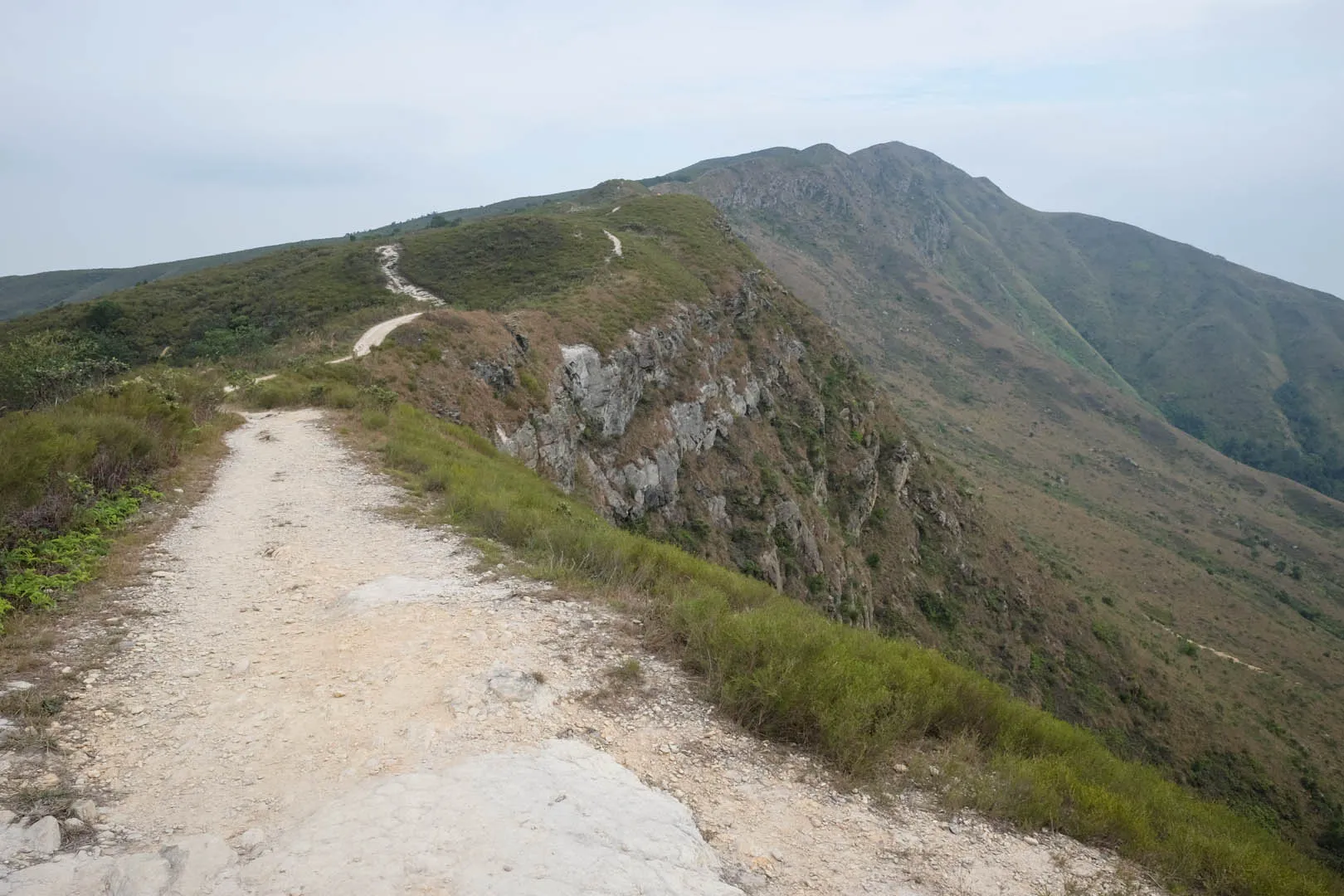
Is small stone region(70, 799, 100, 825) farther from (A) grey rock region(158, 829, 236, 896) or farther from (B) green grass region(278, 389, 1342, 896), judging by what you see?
(B) green grass region(278, 389, 1342, 896)

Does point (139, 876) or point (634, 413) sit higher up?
point (139, 876)

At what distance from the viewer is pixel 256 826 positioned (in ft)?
13.3

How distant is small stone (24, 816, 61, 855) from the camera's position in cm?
368

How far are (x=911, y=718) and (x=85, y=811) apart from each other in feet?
21.5

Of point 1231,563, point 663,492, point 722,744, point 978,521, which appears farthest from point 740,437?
→ point 1231,563

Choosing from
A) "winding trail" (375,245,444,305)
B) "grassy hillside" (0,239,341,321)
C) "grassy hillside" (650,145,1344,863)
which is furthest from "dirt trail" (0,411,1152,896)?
"grassy hillside" (0,239,341,321)

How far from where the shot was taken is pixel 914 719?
629 centimetres

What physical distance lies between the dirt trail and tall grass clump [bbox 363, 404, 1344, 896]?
0.33 metres

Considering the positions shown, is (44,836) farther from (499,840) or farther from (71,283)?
(71,283)

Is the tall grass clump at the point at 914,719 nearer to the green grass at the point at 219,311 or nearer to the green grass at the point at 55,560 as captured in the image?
the green grass at the point at 55,560

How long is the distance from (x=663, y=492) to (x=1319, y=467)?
203703mm

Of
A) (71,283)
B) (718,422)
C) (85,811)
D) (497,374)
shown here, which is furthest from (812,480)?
(71,283)

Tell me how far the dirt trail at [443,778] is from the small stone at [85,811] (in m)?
0.02

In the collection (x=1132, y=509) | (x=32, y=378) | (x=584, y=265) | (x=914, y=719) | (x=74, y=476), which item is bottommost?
(x=1132, y=509)
